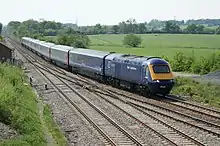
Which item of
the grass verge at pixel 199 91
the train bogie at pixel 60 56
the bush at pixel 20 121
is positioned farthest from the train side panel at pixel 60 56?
the bush at pixel 20 121

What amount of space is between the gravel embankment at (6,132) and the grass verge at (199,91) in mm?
15435

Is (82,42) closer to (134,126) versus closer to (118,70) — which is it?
(118,70)

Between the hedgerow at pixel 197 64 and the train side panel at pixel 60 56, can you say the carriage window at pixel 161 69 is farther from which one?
the train side panel at pixel 60 56

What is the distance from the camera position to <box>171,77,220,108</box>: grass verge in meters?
30.3

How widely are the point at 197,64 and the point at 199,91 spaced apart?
23.7 metres

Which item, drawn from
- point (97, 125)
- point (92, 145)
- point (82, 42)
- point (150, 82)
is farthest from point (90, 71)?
point (82, 42)

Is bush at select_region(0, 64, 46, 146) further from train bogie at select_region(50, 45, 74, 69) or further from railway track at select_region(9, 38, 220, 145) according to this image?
train bogie at select_region(50, 45, 74, 69)

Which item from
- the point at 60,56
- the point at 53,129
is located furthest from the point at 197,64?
the point at 53,129

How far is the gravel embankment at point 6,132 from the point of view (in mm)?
16223

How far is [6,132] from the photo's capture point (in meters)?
16.8

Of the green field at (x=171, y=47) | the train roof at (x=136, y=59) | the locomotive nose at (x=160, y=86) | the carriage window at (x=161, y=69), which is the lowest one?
the green field at (x=171, y=47)

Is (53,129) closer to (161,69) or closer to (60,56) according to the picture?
(161,69)

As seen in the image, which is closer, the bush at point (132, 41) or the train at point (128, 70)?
the train at point (128, 70)

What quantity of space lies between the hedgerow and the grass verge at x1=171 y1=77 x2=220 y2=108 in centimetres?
1759
